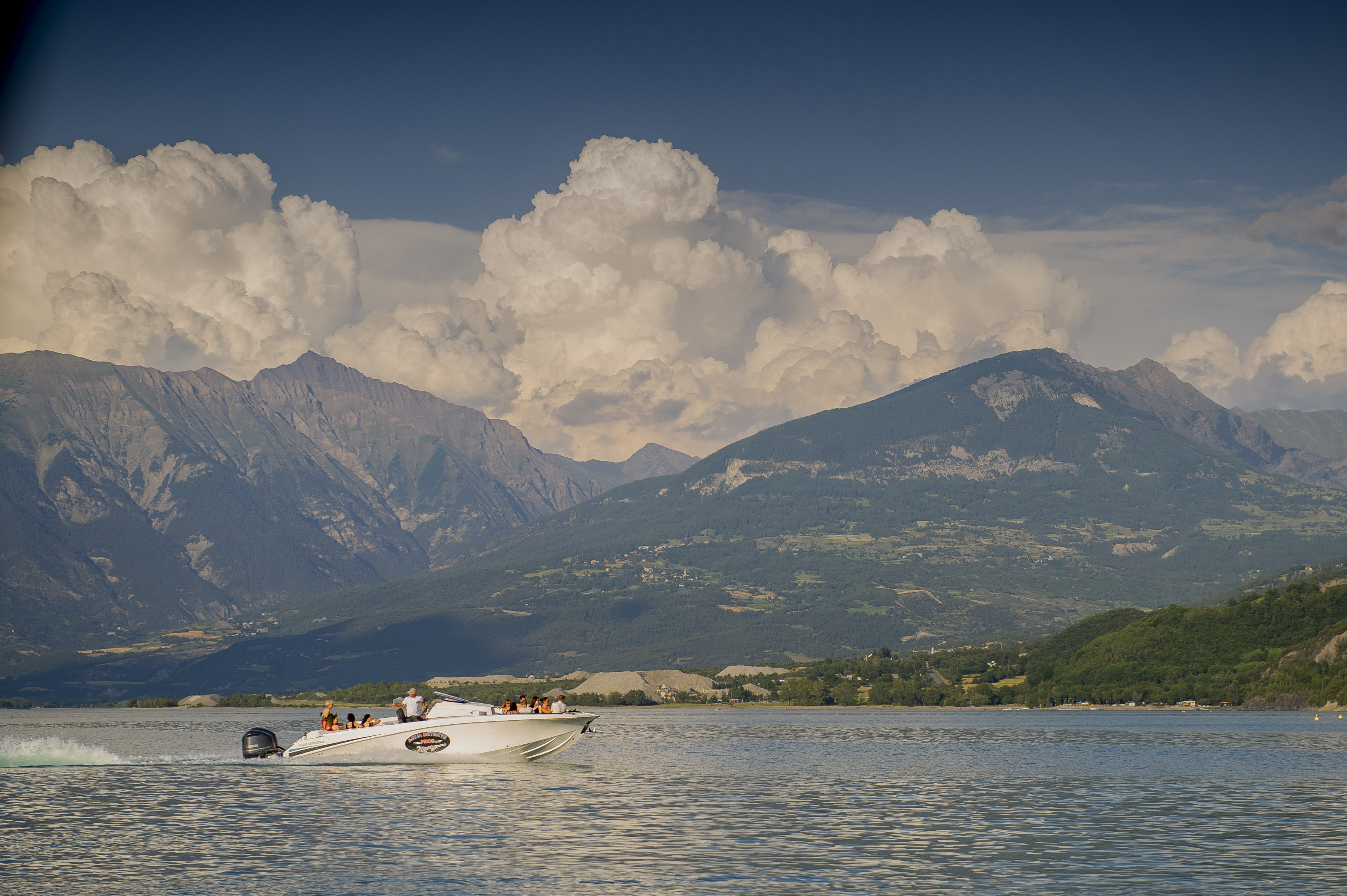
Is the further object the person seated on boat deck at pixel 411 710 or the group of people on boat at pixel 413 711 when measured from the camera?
the group of people on boat at pixel 413 711

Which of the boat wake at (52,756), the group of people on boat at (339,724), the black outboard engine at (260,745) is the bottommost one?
the boat wake at (52,756)

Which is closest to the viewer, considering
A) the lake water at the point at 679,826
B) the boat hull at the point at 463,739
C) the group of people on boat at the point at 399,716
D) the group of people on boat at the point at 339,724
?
the lake water at the point at 679,826

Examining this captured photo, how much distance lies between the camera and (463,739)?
105 meters

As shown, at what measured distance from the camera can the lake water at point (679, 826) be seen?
176 ft

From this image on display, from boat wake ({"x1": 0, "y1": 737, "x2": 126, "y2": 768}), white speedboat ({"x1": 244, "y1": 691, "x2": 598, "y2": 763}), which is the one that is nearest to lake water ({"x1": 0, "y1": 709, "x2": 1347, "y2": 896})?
boat wake ({"x1": 0, "y1": 737, "x2": 126, "y2": 768})

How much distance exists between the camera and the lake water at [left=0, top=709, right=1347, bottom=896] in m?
53.6

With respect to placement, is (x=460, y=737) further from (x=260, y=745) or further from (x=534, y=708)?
(x=260, y=745)

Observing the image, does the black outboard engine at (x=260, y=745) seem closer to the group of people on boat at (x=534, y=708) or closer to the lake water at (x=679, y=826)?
the lake water at (x=679, y=826)

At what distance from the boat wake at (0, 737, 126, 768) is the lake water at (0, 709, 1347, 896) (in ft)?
2.37

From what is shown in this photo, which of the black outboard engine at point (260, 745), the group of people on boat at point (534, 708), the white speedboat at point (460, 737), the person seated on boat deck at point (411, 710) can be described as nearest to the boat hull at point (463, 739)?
the white speedboat at point (460, 737)

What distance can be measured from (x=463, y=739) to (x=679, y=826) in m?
39.0

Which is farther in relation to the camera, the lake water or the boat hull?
the boat hull

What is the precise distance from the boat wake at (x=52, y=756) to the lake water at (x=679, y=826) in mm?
723

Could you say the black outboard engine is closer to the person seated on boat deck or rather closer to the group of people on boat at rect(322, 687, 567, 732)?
the group of people on boat at rect(322, 687, 567, 732)
